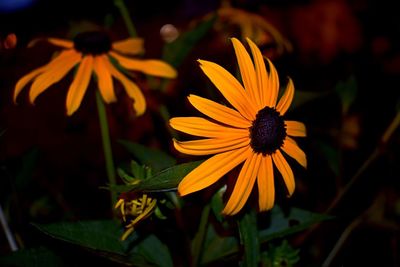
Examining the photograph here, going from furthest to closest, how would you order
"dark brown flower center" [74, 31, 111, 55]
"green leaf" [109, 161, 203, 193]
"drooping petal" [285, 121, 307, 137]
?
"dark brown flower center" [74, 31, 111, 55]
"drooping petal" [285, 121, 307, 137]
"green leaf" [109, 161, 203, 193]

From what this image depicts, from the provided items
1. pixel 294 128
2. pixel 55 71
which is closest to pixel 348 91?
pixel 294 128

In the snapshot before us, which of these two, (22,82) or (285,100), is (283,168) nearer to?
(285,100)

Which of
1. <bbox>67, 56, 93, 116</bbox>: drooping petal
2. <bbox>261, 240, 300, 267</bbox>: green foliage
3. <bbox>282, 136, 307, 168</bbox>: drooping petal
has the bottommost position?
<bbox>261, 240, 300, 267</bbox>: green foliage

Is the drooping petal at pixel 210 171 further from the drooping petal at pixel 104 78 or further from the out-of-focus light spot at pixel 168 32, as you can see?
the out-of-focus light spot at pixel 168 32

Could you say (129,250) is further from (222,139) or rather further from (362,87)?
(362,87)

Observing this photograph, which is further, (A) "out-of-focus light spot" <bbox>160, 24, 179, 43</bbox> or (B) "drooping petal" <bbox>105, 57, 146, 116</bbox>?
(A) "out-of-focus light spot" <bbox>160, 24, 179, 43</bbox>

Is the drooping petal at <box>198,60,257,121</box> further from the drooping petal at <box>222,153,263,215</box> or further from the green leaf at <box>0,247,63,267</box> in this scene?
the green leaf at <box>0,247,63,267</box>

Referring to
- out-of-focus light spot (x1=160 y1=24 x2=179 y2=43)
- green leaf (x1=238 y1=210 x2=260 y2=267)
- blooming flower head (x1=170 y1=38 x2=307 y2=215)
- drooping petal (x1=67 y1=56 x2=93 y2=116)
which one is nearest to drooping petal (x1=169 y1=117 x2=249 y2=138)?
blooming flower head (x1=170 y1=38 x2=307 y2=215)

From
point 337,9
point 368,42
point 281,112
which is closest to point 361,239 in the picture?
point 281,112
